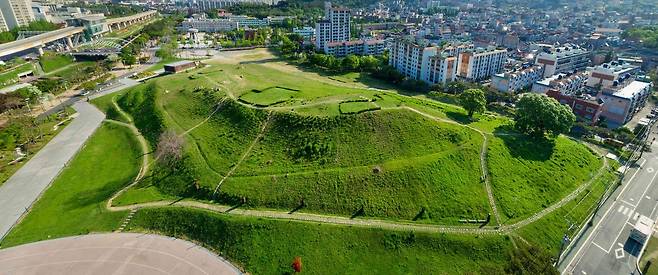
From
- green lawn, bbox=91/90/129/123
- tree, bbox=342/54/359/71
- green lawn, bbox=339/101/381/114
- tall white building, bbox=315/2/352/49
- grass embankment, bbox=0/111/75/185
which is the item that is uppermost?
tall white building, bbox=315/2/352/49

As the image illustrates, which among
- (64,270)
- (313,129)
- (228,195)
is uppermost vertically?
(313,129)

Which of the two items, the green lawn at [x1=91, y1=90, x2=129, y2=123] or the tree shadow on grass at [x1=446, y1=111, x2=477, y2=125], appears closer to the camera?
the tree shadow on grass at [x1=446, y1=111, x2=477, y2=125]

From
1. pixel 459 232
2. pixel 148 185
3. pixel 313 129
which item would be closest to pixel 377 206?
pixel 459 232

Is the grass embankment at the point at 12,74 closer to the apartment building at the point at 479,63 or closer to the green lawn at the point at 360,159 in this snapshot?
the green lawn at the point at 360,159

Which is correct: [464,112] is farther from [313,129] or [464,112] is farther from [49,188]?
[49,188]

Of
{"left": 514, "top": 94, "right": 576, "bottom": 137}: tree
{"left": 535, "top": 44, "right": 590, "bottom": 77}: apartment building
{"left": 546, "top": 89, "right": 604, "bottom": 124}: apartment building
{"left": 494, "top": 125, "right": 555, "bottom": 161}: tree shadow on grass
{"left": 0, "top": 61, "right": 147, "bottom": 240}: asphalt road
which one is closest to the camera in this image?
{"left": 0, "top": 61, "right": 147, "bottom": 240}: asphalt road

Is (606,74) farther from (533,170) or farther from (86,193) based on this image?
(86,193)

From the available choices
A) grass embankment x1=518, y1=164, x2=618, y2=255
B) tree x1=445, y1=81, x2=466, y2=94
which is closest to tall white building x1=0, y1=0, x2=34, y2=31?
tree x1=445, y1=81, x2=466, y2=94

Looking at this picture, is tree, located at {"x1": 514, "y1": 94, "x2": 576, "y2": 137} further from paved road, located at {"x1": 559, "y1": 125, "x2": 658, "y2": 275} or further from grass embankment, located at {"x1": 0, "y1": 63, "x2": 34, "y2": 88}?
grass embankment, located at {"x1": 0, "y1": 63, "x2": 34, "y2": 88}
